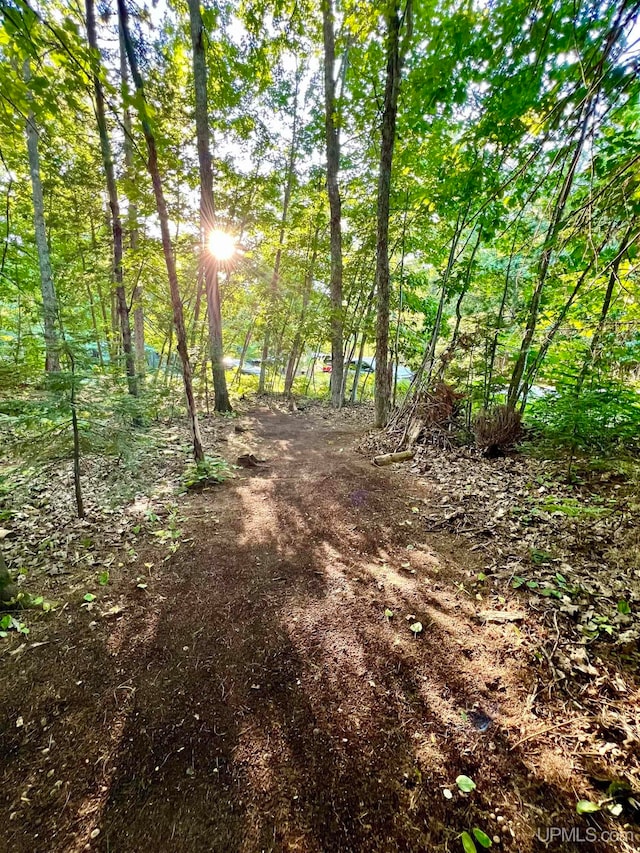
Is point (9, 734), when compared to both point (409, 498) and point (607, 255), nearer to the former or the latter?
point (409, 498)

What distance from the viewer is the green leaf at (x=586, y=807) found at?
134cm

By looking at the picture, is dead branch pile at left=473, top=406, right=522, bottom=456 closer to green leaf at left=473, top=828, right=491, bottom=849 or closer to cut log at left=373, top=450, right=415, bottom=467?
cut log at left=373, top=450, right=415, bottom=467

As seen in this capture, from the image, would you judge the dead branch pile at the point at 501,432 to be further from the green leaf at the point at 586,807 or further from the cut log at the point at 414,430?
the green leaf at the point at 586,807

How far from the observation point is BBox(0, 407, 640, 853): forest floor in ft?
4.59

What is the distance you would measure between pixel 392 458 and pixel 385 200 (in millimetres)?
4714

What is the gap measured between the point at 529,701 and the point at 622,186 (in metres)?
3.00

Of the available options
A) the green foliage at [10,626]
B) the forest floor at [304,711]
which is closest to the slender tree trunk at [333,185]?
the forest floor at [304,711]

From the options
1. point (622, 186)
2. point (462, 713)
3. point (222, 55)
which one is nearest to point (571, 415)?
point (622, 186)

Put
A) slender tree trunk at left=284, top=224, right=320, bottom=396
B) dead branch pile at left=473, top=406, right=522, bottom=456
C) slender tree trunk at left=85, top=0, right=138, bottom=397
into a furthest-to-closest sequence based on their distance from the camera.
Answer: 1. slender tree trunk at left=284, top=224, right=320, bottom=396
2. slender tree trunk at left=85, top=0, right=138, bottom=397
3. dead branch pile at left=473, top=406, right=522, bottom=456

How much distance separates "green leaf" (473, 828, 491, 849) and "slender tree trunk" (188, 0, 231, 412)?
30.7 feet

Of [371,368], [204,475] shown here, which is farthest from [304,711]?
[371,368]

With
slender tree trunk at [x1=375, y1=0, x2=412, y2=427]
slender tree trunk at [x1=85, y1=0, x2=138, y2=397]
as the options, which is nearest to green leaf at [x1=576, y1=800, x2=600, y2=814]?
slender tree trunk at [x1=375, y1=0, x2=412, y2=427]

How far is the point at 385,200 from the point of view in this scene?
596 centimetres

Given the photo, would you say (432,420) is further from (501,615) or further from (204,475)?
(204,475)
